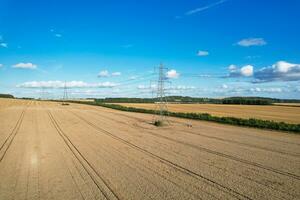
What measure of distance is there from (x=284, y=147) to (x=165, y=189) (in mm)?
11262

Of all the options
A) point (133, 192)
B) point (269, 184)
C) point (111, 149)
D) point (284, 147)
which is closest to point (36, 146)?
point (111, 149)

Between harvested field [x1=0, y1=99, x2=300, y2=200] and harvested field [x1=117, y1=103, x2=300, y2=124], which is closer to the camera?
harvested field [x1=0, y1=99, x2=300, y2=200]

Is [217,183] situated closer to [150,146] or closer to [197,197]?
[197,197]

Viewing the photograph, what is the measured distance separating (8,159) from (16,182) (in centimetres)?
392

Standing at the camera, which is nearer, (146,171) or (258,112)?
(146,171)

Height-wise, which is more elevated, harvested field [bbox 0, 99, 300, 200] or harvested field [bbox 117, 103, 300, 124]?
harvested field [bbox 0, 99, 300, 200]

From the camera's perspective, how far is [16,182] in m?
9.14

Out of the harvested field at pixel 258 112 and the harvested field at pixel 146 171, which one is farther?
the harvested field at pixel 258 112

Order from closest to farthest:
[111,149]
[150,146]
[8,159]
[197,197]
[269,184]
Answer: [197,197] → [269,184] → [8,159] → [111,149] → [150,146]

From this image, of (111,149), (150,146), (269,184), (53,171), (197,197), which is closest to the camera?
(197,197)

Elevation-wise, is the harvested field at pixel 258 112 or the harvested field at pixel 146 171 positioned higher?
the harvested field at pixel 146 171

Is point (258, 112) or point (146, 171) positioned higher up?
point (146, 171)

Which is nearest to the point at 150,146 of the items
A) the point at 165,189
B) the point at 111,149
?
the point at 111,149

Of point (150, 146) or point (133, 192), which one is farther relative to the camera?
point (150, 146)
